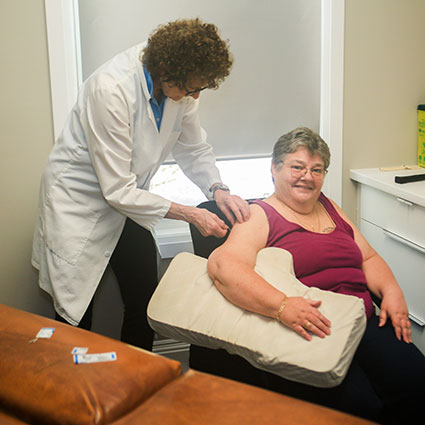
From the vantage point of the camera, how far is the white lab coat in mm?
1638

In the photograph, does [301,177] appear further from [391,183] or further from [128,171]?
[391,183]

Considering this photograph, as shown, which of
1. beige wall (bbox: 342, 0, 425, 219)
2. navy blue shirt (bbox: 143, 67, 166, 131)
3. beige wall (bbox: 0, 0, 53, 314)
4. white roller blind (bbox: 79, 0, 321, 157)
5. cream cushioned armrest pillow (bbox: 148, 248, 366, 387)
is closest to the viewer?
cream cushioned armrest pillow (bbox: 148, 248, 366, 387)

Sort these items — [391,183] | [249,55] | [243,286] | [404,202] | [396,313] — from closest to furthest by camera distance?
[243,286], [396,313], [404,202], [391,183], [249,55]

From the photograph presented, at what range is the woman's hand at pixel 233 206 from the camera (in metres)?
1.72

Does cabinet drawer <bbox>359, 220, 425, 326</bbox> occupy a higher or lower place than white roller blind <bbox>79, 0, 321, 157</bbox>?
lower

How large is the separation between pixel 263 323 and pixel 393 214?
1.05 metres

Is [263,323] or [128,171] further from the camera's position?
[128,171]

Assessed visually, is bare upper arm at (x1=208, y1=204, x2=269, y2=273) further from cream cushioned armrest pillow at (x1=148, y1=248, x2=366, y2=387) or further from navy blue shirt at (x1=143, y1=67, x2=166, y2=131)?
navy blue shirt at (x1=143, y1=67, x2=166, y2=131)

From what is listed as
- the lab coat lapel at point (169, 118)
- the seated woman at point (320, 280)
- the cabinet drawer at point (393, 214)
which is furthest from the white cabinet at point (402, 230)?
the lab coat lapel at point (169, 118)

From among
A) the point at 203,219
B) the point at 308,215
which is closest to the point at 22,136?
the point at 203,219

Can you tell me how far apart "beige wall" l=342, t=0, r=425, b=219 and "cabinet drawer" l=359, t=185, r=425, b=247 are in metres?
0.11

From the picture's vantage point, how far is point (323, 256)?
5.45ft

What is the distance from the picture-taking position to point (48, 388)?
3.42ft

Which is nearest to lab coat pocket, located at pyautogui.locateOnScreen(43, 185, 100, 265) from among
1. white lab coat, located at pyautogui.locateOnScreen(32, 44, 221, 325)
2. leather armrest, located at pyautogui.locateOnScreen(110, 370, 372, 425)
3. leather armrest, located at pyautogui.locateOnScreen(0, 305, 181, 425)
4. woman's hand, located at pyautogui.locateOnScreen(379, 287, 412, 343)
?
white lab coat, located at pyautogui.locateOnScreen(32, 44, 221, 325)
